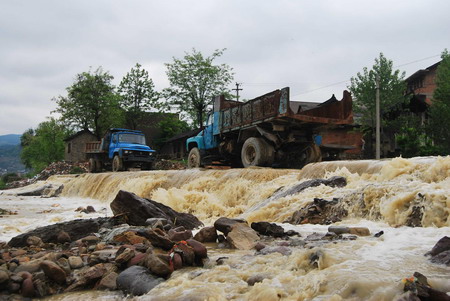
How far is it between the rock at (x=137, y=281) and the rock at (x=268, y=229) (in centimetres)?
243

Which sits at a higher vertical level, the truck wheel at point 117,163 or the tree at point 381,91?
the tree at point 381,91

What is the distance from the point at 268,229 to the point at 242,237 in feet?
2.01

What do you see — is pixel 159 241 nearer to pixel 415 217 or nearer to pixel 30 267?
pixel 30 267

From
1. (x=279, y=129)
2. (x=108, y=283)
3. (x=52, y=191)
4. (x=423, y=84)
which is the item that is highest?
(x=423, y=84)

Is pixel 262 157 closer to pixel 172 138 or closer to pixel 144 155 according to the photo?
pixel 144 155

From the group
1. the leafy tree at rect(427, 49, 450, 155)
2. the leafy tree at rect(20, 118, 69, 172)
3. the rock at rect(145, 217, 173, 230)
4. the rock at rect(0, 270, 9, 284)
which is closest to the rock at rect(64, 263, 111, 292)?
the rock at rect(0, 270, 9, 284)

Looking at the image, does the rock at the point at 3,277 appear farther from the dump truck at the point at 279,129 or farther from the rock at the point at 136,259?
the dump truck at the point at 279,129

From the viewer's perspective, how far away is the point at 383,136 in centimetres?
3322

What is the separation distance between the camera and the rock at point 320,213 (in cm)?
681

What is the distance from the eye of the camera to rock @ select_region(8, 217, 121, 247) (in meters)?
5.59

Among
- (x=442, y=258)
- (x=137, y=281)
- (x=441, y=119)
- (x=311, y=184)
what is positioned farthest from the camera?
(x=441, y=119)

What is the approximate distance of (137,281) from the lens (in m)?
3.56

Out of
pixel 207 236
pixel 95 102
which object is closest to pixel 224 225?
pixel 207 236

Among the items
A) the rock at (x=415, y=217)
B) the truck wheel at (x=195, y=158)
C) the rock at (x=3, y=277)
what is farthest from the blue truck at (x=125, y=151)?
the rock at (x=3, y=277)
